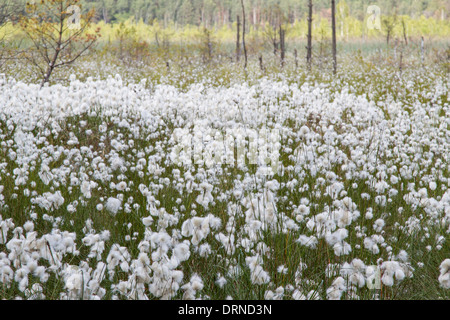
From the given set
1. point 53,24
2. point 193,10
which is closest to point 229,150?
point 53,24

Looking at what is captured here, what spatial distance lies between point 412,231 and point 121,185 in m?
2.53

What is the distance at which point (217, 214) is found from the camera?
3.51m

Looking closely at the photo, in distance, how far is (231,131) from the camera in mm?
5617

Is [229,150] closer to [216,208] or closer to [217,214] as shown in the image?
[216,208]

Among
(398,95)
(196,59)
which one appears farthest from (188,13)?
(398,95)

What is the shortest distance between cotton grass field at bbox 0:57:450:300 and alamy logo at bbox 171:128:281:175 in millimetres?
26

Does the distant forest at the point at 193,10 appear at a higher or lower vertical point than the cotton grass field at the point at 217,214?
higher

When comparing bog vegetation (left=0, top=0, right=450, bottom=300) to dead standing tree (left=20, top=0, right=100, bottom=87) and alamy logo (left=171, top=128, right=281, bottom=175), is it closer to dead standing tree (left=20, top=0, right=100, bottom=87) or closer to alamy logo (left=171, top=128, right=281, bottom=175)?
alamy logo (left=171, top=128, right=281, bottom=175)

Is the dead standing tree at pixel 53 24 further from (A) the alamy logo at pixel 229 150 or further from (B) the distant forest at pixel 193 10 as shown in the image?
(B) the distant forest at pixel 193 10

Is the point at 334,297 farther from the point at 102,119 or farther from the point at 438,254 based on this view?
the point at 102,119

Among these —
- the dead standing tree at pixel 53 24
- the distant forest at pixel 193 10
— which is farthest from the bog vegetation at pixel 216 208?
the distant forest at pixel 193 10

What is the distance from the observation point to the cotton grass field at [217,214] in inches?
85.8

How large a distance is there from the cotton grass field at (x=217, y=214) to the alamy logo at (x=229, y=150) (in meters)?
0.03
